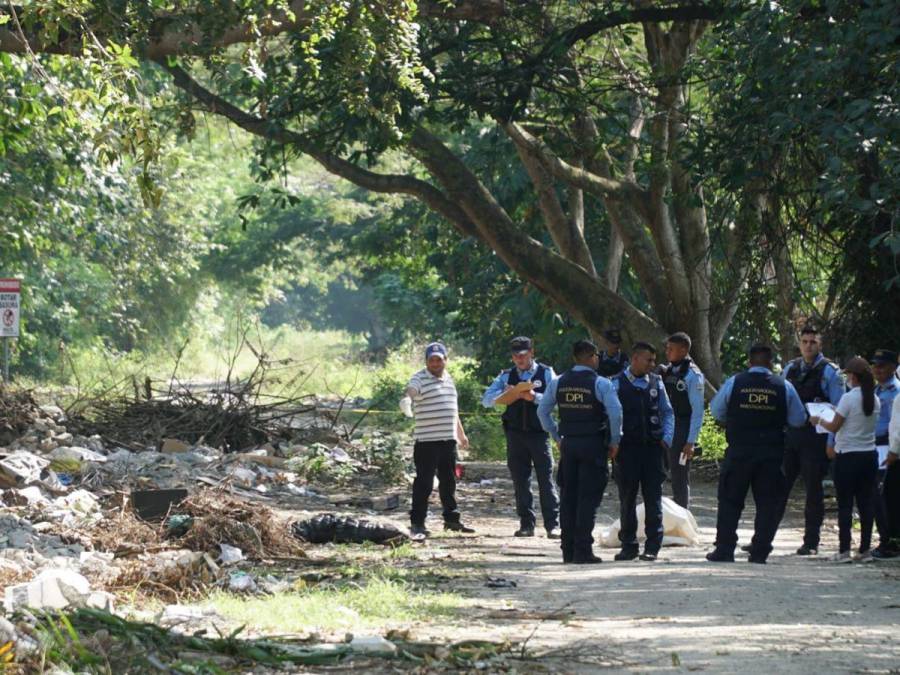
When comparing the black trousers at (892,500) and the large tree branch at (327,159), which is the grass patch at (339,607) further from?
the large tree branch at (327,159)

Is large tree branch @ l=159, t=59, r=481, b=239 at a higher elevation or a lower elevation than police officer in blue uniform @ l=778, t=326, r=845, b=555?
higher

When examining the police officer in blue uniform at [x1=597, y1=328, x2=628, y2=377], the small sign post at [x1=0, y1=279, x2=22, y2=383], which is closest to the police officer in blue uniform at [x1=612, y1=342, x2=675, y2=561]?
the police officer in blue uniform at [x1=597, y1=328, x2=628, y2=377]

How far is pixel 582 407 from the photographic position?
1331 centimetres

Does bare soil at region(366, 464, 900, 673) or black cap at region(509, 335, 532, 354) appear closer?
bare soil at region(366, 464, 900, 673)

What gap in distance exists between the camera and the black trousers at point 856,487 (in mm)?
13516

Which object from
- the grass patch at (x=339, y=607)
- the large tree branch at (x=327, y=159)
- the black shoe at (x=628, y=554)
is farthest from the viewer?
the large tree branch at (x=327, y=159)

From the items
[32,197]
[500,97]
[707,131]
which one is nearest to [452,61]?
[500,97]

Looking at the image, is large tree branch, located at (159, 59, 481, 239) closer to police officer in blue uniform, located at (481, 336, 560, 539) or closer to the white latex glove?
the white latex glove

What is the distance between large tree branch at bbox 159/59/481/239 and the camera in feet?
64.9

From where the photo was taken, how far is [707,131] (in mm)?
18078

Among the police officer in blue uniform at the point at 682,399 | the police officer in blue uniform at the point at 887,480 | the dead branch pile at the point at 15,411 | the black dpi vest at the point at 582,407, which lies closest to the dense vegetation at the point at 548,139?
the police officer in blue uniform at the point at 887,480

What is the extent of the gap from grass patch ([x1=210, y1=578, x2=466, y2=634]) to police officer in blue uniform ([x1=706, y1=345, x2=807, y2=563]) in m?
3.15

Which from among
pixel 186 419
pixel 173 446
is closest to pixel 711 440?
pixel 173 446

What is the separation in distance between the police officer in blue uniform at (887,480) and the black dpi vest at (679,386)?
1.86 m
